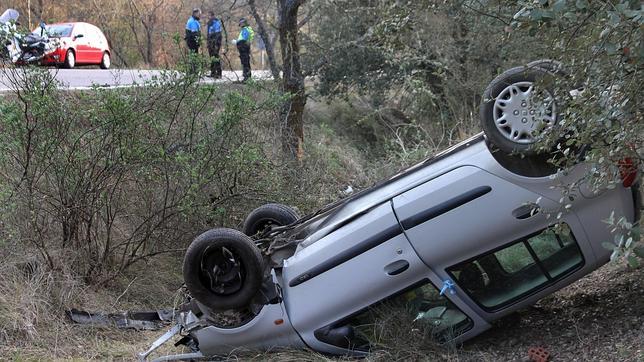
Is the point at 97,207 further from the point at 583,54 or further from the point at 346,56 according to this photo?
the point at 346,56

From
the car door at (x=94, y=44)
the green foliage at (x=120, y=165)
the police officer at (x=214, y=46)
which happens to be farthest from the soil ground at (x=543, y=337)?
the car door at (x=94, y=44)

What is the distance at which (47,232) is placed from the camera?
726cm

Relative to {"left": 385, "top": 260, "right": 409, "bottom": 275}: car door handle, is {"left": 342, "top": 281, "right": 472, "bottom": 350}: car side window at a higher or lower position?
lower

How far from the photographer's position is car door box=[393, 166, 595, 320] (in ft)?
15.8

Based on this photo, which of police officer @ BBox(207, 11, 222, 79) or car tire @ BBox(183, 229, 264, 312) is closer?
car tire @ BBox(183, 229, 264, 312)

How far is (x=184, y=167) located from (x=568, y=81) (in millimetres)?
4825

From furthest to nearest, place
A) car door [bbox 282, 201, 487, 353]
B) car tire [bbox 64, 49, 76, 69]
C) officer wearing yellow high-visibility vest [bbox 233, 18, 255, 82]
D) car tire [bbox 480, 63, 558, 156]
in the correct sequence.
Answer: car tire [bbox 64, 49, 76, 69]
officer wearing yellow high-visibility vest [bbox 233, 18, 255, 82]
car door [bbox 282, 201, 487, 353]
car tire [bbox 480, 63, 558, 156]

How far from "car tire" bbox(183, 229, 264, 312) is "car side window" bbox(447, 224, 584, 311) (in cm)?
149

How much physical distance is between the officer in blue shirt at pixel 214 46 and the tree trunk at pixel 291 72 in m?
1.05

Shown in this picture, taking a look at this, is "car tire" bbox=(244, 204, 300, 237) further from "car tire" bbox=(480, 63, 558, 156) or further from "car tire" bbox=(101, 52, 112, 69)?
"car tire" bbox=(101, 52, 112, 69)

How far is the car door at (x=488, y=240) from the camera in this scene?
481 cm

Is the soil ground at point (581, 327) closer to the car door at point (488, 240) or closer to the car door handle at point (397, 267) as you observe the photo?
the car door at point (488, 240)

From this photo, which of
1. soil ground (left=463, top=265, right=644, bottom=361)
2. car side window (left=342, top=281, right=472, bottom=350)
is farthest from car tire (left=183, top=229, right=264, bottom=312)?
soil ground (left=463, top=265, right=644, bottom=361)

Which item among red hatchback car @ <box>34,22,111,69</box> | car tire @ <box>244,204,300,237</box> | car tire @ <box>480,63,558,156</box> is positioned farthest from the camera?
red hatchback car @ <box>34,22,111,69</box>
